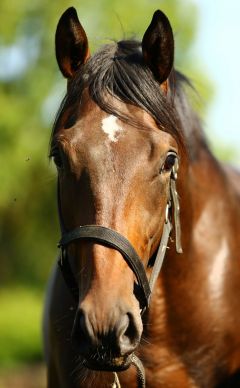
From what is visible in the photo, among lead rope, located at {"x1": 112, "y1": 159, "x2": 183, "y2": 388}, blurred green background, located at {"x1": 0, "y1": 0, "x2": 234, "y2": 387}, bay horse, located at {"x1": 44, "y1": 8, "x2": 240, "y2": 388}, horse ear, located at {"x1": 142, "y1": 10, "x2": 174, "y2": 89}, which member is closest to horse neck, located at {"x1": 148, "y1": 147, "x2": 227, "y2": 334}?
bay horse, located at {"x1": 44, "y1": 8, "x2": 240, "y2": 388}

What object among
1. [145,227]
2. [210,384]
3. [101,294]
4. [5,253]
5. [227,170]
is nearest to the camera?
[101,294]

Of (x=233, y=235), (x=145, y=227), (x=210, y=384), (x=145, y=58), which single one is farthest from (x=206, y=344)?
(x=145, y=58)

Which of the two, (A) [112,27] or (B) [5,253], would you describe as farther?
(B) [5,253]

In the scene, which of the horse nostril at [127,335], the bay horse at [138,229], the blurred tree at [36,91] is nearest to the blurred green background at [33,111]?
the blurred tree at [36,91]

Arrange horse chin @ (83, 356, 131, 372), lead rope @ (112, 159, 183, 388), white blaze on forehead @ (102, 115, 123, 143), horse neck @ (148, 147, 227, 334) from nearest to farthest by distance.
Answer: horse chin @ (83, 356, 131, 372) < white blaze on forehead @ (102, 115, 123, 143) < lead rope @ (112, 159, 183, 388) < horse neck @ (148, 147, 227, 334)

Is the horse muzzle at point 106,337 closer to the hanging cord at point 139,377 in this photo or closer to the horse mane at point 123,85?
the hanging cord at point 139,377

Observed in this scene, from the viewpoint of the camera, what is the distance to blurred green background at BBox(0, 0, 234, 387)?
77.1 ft

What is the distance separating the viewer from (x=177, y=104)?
4.54 meters

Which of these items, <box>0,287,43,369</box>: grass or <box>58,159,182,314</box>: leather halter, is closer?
<box>58,159,182,314</box>: leather halter

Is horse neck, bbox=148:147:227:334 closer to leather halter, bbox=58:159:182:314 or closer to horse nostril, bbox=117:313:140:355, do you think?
leather halter, bbox=58:159:182:314

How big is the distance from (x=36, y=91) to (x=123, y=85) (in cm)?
2162

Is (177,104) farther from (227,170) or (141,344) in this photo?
(141,344)

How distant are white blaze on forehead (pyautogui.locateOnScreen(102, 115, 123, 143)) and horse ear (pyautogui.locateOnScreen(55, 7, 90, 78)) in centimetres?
52

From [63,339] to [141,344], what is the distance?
Answer: 1.52 ft
